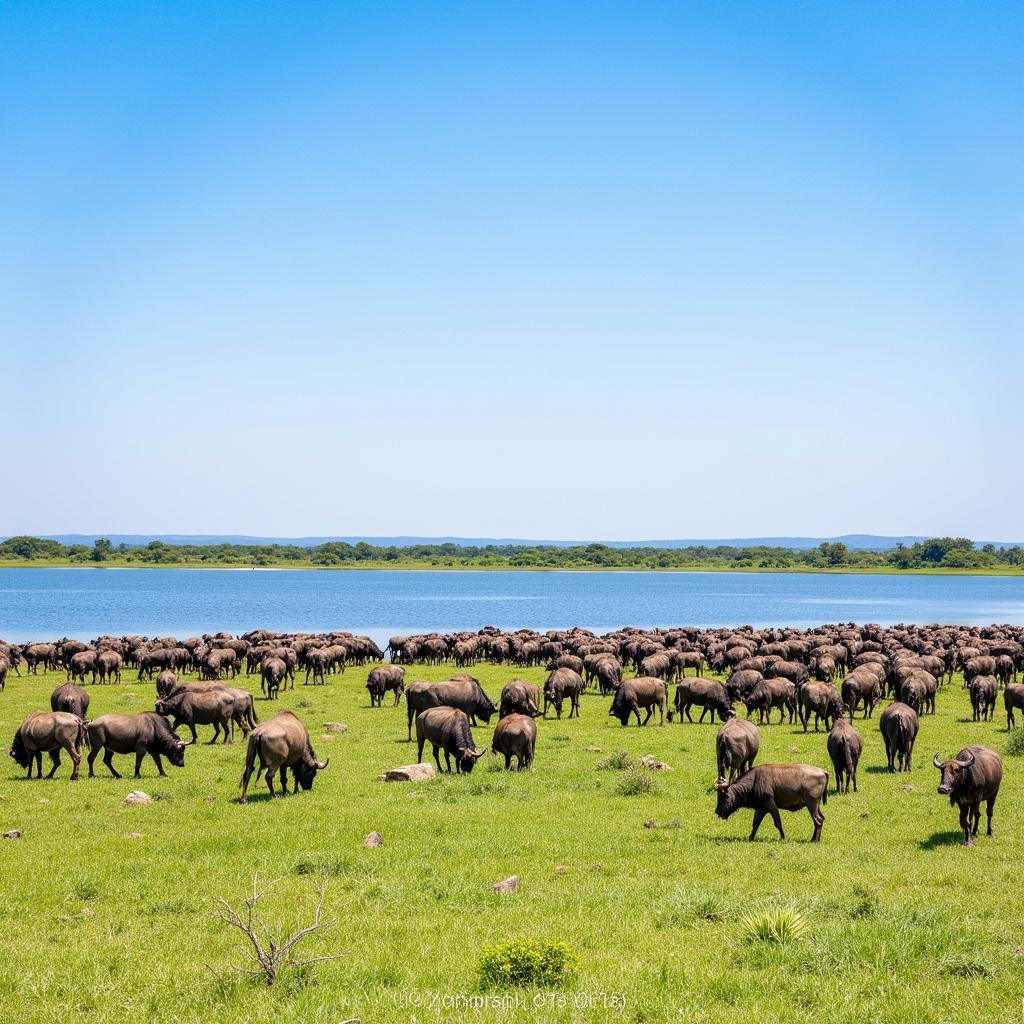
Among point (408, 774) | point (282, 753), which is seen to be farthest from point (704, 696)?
point (282, 753)

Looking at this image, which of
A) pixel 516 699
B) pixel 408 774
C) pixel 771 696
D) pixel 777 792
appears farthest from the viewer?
pixel 771 696

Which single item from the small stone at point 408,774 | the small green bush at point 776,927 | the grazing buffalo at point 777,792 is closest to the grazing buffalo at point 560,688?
the small stone at point 408,774

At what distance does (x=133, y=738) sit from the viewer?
22.9 meters

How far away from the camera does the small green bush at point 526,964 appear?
32.0 ft

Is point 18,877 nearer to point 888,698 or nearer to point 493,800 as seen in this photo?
point 493,800

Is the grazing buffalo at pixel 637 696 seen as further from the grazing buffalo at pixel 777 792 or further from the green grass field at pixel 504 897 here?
the grazing buffalo at pixel 777 792

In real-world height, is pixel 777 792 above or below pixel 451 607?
above

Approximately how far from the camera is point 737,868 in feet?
48.4

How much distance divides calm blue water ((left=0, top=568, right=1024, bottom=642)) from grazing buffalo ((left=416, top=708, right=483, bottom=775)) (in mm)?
57831

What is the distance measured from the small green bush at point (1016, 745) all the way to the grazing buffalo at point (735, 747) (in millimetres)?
8900

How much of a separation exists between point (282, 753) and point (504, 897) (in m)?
8.53

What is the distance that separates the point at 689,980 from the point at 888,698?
3294 cm

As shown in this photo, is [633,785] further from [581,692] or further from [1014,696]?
[581,692]

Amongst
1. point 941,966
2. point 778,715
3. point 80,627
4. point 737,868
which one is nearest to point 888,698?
point 778,715
